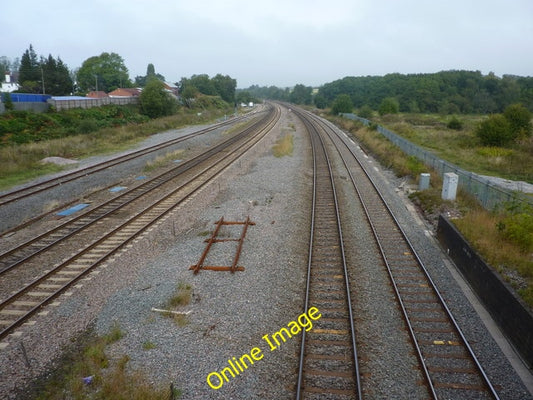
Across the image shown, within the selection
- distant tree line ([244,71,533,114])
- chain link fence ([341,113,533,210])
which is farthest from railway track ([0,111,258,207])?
distant tree line ([244,71,533,114])

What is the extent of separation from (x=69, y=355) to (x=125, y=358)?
3.76 feet

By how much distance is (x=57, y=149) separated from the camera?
1159 inches

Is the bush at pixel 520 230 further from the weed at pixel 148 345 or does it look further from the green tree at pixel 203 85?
the green tree at pixel 203 85

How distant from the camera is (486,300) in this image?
351 inches

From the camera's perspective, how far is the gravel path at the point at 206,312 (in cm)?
667

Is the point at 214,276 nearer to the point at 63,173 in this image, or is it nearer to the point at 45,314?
the point at 45,314

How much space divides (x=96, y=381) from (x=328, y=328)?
4.56 m

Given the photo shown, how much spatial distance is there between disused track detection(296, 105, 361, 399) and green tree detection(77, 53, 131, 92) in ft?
344

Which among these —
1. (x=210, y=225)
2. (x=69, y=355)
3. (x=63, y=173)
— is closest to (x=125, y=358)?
(x=69, y=355)

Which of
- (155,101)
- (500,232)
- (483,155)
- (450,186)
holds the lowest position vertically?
(500,232)

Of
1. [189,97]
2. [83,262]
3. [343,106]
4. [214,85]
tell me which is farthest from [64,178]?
[214,85]

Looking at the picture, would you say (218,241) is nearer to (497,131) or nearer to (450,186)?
(450,186)

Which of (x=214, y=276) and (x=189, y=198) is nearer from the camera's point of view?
(x=214, y=276)

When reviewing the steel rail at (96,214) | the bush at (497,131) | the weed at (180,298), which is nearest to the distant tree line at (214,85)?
the bush at (497,131)
